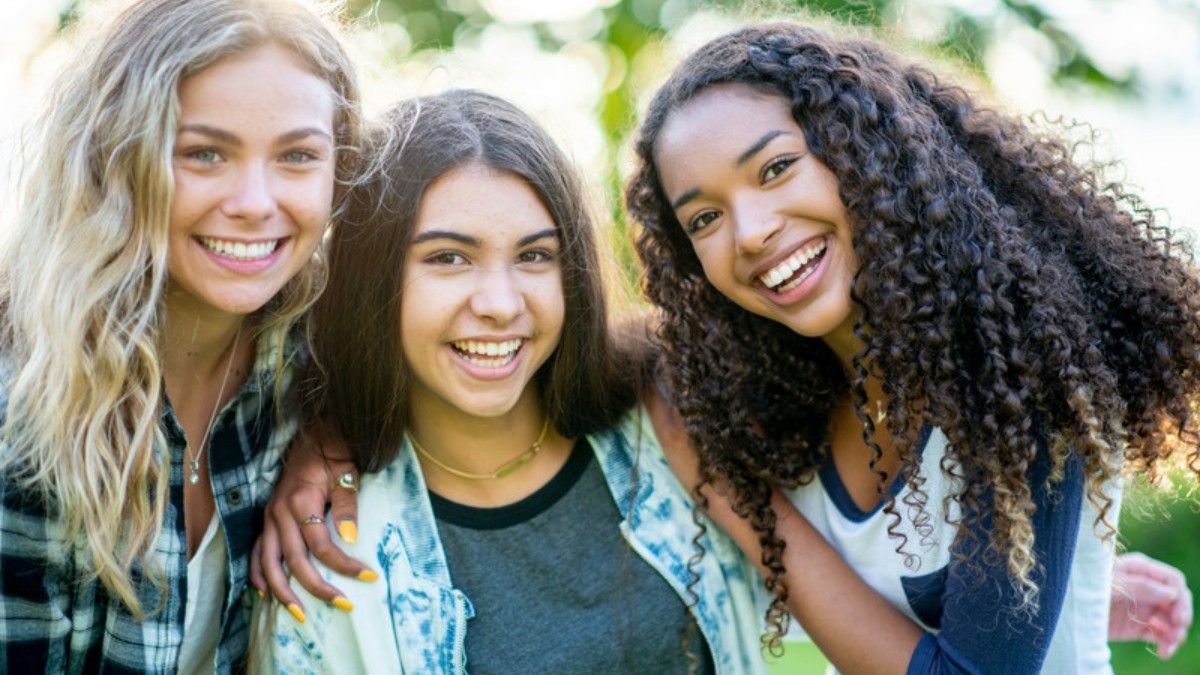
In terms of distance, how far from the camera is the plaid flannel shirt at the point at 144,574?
253 centimetres

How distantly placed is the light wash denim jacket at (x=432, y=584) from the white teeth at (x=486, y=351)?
338 millimetres

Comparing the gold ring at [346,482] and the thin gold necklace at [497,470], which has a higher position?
the thin gold necklace at [497,470]

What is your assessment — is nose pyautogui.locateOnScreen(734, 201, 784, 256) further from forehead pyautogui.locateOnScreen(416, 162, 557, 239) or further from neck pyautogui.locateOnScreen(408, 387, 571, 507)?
neck pyautogui.locateOnScreen(408, 387, 571, 507)

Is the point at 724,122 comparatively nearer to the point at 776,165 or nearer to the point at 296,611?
the point at 776,165

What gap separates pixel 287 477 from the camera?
117 inches

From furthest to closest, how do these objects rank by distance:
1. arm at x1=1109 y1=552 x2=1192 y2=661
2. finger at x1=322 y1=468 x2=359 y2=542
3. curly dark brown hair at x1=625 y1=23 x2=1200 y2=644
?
arm at x1=1109 y1=552 x2=1192 y2=661
finger at x1=322 y1=468 x2=359 y2=542
curly dark brown hair at x1=625 y1=23 x2=1200 y2=644

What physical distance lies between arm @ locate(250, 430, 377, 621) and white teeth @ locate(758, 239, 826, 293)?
1093mm

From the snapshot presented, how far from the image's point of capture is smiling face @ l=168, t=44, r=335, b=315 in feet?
8.46

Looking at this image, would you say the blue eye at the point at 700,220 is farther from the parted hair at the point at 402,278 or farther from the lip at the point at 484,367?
the lip at the point at 484,367

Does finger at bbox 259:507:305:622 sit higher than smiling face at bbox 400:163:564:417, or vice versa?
smiling face at bbox 400:163:564:417

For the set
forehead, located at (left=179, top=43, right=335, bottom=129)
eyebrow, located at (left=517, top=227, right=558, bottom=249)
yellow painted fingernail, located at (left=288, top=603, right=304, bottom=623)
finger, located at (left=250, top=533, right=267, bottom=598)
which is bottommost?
yellow painted fingernail, located at (left=288, top=603, right=304, bottom=623)

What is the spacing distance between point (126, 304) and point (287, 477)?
1.97 feet

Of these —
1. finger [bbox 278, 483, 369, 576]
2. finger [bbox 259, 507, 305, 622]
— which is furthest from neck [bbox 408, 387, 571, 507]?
finger [bbox 259, 507, 305, 622]

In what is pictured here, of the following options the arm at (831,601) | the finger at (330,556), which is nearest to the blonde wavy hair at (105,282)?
the finger at (330,556)
